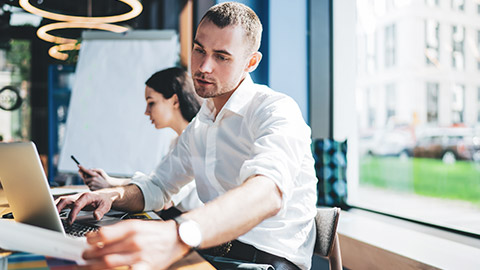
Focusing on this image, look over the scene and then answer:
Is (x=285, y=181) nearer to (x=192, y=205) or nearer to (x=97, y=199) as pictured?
(x=97, y=199)

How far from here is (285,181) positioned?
3.17 ft

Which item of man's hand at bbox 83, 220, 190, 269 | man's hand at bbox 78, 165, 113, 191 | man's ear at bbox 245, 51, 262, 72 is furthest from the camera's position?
man's hand at bbox 78, 165, 113, 191

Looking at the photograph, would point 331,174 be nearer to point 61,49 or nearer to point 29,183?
point 29,183

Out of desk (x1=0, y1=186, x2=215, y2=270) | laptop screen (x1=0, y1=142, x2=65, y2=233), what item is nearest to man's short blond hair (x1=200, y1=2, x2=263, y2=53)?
laptop screen (x1=0, y1=142, x2=65, y2=233)

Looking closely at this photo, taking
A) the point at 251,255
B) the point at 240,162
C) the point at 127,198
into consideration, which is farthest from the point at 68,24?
the point at 251,255

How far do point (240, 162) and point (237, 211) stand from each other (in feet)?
2.23

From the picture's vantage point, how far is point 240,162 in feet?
4.97

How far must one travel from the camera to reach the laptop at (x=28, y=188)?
1014 mm

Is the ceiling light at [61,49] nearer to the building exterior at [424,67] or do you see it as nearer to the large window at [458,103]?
the building exterior at [424,67]

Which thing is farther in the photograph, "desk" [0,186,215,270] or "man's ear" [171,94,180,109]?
"man's ear" [171,94,180,109]

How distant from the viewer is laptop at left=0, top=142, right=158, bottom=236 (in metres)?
1.01

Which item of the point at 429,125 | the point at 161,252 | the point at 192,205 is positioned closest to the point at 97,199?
the point at 192,205

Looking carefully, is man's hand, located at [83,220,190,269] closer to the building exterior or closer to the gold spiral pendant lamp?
the gold spiral pendant lamp

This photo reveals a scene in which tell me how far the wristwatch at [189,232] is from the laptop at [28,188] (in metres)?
0.45
